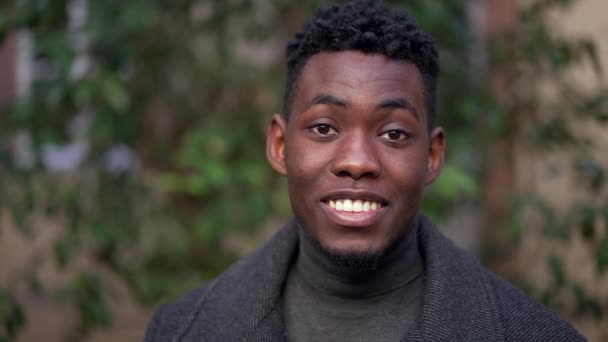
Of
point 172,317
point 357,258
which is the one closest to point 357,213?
point 357,258

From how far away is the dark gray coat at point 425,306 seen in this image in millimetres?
2063

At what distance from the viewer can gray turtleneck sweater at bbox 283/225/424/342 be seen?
83.9 inches

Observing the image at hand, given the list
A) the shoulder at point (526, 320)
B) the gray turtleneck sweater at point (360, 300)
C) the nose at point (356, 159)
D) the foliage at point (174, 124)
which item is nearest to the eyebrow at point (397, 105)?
the nose at point (356, 159)

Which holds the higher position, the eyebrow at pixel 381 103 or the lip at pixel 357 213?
the eyebrow at pixel 381 103

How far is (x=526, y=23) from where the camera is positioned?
3.94m

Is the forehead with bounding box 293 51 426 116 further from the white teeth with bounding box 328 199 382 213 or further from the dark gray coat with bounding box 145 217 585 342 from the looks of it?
the dark gray coat with bounding box 145 217 585 342

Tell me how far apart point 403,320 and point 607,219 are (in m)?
1.61

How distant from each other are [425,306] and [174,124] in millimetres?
3006

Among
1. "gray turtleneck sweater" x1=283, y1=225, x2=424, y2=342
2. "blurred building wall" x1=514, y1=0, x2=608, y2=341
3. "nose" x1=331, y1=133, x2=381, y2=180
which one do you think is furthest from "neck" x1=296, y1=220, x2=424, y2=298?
"blurred building wall" x1=514, y1=0, x2=608, y2=341

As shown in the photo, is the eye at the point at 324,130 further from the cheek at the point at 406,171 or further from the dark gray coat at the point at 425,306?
the dark gray coat at the point at 425,306

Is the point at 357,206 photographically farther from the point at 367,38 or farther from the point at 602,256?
the point at 602,256

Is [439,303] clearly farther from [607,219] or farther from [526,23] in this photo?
[526,23]

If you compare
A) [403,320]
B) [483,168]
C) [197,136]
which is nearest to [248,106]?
[197,136]

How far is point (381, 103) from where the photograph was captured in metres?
2.04
